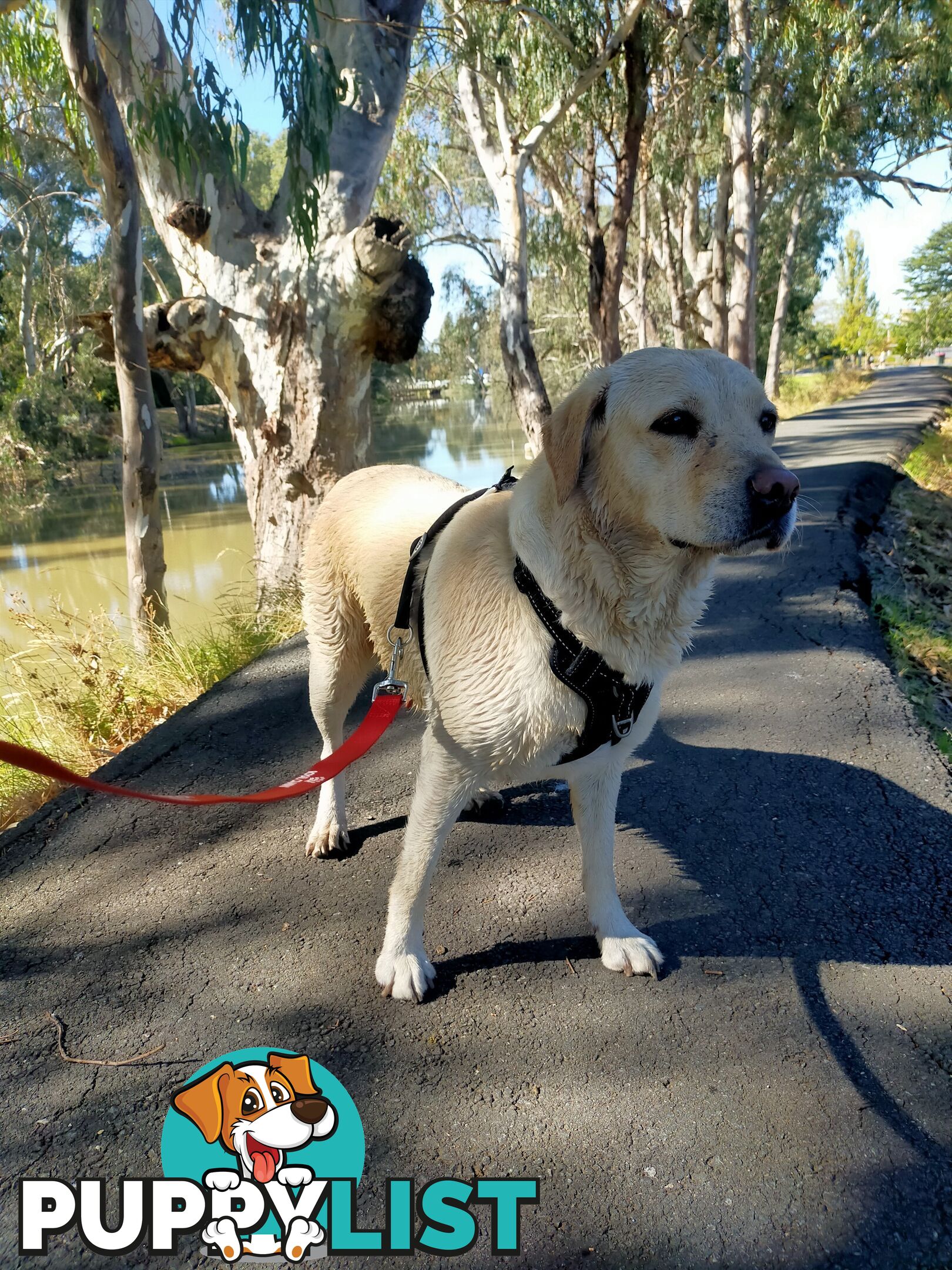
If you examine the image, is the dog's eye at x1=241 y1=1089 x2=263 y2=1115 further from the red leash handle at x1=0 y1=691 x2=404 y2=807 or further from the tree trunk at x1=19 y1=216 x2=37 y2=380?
the tree trunk at x1=19 y1=216 x2=37 y2=380

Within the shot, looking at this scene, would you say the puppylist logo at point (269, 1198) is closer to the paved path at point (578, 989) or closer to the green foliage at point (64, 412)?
the paved path at point (578, 989)

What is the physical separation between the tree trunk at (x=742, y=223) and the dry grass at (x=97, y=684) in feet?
47.1

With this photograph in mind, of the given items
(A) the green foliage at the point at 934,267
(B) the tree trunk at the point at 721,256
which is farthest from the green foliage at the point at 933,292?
(B) the tree trunk at the point at 721,256

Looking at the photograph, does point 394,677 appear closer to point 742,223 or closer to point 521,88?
point 521,88

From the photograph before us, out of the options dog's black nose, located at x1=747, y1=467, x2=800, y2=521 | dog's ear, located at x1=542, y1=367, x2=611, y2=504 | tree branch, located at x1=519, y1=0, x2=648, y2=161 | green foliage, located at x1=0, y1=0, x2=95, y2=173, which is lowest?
dog's black nose, located at x1=747, y1=467, x2=800, y2=521

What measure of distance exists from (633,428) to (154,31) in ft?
22.2

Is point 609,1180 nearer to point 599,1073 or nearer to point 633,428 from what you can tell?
point 599,1073

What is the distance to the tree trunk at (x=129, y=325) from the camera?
5250mm

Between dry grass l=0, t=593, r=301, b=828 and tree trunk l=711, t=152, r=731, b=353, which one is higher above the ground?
tree trunk l=711, t=152, r=731, b=353

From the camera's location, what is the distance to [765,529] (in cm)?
195

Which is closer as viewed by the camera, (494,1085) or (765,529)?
(765,529)

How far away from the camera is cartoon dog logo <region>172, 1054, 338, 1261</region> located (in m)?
1.82

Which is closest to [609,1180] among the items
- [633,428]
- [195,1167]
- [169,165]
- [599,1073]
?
[599,1073]

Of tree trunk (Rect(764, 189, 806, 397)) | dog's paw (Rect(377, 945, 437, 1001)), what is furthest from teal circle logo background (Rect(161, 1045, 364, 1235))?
tree trunk (Rect(764, 189, 806, 397))
